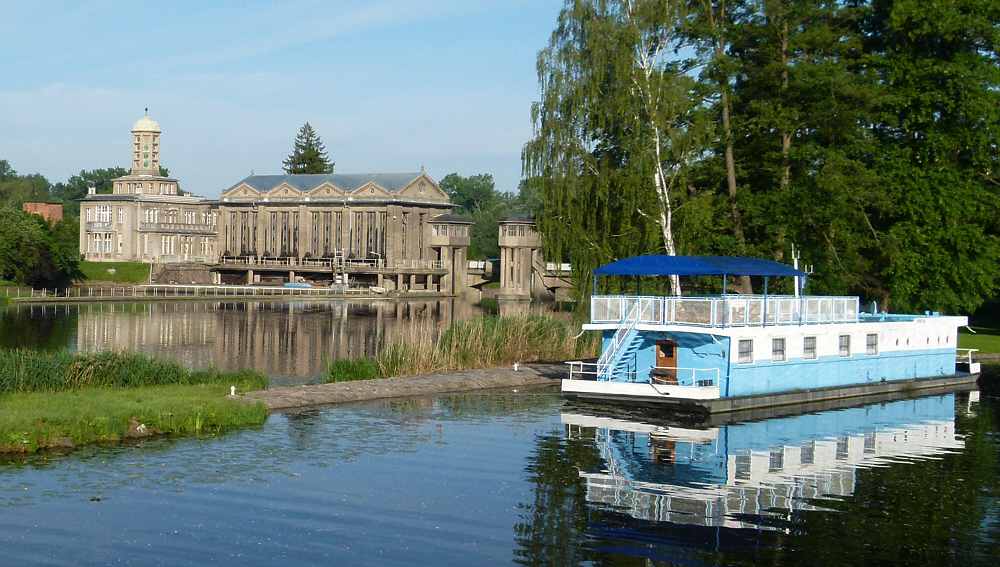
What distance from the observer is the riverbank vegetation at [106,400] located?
970 inches

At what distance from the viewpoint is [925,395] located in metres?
41.4

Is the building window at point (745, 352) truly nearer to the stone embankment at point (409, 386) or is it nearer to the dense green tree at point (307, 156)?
the stone embankment at point (409, 386)

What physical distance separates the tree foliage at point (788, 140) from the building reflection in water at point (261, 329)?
10995mm

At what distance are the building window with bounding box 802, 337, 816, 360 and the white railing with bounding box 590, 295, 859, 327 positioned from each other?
69 cm

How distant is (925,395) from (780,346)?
9.39m

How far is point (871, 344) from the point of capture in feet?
132

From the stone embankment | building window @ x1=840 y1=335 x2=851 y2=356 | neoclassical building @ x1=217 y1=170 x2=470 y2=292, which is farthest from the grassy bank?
neoclassical building @ x1=217 y1=170 x2=470 y2=292

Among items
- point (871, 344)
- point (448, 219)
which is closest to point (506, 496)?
point (871, 344)

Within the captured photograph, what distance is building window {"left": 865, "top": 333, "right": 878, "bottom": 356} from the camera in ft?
132

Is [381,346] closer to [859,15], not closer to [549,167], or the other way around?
[549,167]

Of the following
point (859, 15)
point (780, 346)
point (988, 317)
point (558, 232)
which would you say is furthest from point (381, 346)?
point (988, 317)

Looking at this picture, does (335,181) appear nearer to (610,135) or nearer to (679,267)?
(610,135)

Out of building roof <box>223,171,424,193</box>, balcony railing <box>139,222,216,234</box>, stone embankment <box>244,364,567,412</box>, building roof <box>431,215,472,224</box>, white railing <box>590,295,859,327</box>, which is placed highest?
building roof <box>223,171,424,193</box>

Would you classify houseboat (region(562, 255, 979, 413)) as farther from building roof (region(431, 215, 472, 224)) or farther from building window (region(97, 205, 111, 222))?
building window (region(97, 205, 111, 222))
